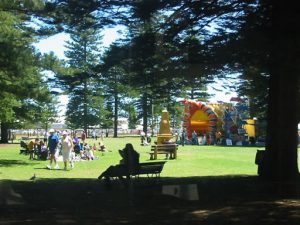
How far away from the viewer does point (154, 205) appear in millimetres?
9688

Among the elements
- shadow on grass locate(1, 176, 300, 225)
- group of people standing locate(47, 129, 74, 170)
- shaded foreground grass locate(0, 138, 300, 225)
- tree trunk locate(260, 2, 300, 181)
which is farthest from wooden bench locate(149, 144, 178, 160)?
tree trunk locate(260, 2, 300, 181)

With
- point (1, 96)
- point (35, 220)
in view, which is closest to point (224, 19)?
point (35, 220)

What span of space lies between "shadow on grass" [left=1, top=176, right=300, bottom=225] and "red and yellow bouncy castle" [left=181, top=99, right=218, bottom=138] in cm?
4249

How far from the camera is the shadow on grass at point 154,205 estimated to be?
26.7 ft

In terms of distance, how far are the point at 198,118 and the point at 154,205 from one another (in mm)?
47488

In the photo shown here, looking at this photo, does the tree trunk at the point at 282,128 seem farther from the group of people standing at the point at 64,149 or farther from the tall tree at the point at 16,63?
the tall tree at the point at 16,63

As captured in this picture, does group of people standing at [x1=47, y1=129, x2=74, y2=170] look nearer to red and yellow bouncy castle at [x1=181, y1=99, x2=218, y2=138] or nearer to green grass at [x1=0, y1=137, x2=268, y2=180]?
green grass at [x1=0, y1=137, x2=268, y2=180]

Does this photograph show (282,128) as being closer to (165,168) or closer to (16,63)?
(165,168)

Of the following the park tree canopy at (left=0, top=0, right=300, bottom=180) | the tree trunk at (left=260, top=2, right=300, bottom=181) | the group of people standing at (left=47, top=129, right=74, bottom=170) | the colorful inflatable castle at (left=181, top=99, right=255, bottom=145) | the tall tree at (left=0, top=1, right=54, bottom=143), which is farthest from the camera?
the colorful inflatable castle at (left=181, top=99, right=255, bottom=145)

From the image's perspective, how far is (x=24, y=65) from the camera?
Answer: 22516 mm

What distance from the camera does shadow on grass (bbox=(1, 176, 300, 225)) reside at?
8.14 metres

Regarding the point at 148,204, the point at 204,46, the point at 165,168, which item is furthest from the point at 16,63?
the point at 148,204

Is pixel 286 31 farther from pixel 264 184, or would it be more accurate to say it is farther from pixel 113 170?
pixel 113 170

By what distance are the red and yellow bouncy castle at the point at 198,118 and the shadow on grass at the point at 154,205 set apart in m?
42.5
